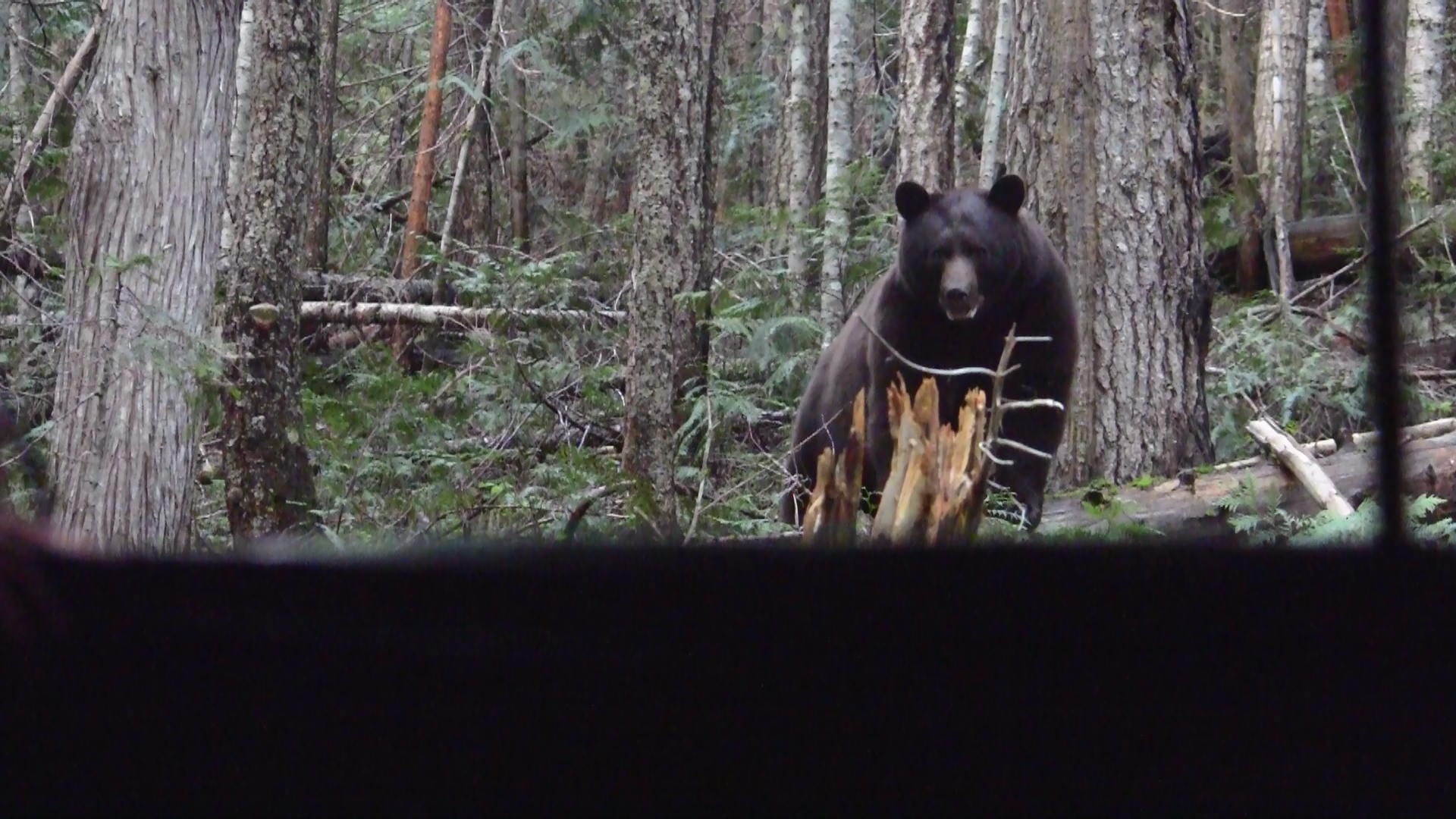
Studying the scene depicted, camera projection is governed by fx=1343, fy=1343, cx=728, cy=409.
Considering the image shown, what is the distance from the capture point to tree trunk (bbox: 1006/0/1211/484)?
24.1 ft

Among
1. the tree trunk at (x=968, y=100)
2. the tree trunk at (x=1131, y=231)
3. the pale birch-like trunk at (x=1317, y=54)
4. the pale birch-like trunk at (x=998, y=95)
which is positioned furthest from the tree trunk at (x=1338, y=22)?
the tree trunk at (x=1131, y=231)

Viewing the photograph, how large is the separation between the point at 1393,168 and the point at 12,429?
6.22ft

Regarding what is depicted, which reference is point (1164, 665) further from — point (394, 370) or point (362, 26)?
point (362, 26)

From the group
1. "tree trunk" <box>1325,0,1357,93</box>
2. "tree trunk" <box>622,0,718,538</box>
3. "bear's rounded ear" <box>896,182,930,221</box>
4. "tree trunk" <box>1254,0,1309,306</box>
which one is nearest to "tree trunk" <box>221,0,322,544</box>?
"tree trunk" <box>622,0,718,538</box>

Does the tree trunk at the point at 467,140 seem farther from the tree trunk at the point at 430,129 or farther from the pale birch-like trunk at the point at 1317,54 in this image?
the pale birch-like trunk at the point at 1317,54

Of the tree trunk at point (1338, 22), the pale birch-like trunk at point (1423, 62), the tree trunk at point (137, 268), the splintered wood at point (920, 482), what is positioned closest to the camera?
the splintered wood at point (920, 482)

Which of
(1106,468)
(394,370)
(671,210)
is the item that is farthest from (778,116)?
(1106,468)

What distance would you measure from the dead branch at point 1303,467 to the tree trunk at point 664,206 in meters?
3.52

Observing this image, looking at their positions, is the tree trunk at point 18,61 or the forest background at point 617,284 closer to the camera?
the forest background at point 617,284

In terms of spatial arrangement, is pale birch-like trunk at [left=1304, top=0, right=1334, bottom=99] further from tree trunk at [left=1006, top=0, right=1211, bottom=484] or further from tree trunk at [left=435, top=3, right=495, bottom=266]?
tree trunk at [left=1006, top=0, right=1211, bottom=484]

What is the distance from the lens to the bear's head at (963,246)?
6.63 m

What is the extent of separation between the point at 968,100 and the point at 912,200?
9.58 metres

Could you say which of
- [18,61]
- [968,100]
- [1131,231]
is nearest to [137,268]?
[18,61]

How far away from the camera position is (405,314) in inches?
461
